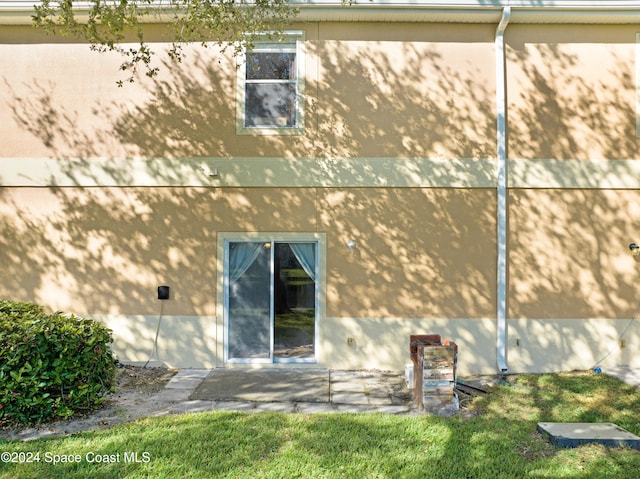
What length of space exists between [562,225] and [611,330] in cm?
198

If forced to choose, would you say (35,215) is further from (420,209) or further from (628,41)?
(628,41)

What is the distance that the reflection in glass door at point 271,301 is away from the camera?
26.3ft

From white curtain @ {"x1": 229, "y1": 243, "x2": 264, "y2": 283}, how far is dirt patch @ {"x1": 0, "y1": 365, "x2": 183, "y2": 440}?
193 centimetres

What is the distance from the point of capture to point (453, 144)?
8000 mm

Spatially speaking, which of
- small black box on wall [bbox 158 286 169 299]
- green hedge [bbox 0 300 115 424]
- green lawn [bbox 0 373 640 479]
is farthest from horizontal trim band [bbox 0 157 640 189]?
green lawn [bbox 0 373 640 479]

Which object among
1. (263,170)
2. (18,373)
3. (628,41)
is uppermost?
(628,41)

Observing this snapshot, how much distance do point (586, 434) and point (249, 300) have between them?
17.1 feet

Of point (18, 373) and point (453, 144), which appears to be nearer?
point (18, 373)

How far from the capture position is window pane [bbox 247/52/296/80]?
8.09 meters

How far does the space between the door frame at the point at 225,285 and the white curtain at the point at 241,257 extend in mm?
99

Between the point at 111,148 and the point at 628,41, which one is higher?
the point at 628,41

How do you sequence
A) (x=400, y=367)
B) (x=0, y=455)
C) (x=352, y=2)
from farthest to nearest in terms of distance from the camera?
(x=400, y=367) < (x=352, y=2) < (x=0, y=455)

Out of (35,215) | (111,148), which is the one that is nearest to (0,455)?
(35,215)

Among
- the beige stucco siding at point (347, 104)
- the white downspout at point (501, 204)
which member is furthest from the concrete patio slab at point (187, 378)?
the white downspout at point (501, 204)
